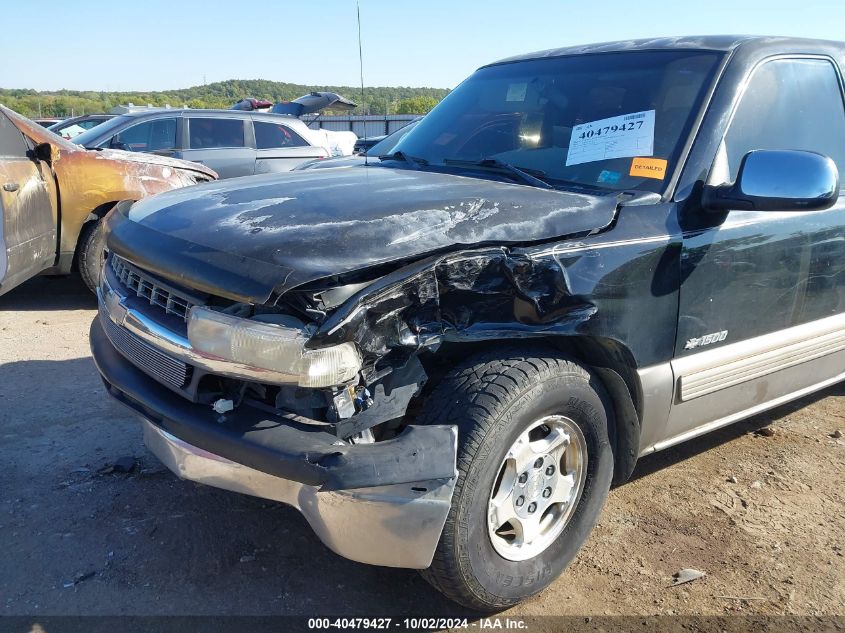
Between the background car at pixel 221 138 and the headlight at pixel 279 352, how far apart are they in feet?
25.9

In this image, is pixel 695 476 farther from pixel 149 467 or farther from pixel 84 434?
pixel 84 434

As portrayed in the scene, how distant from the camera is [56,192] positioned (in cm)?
561

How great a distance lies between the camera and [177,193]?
288 centimetres

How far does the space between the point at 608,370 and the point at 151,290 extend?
1630mm

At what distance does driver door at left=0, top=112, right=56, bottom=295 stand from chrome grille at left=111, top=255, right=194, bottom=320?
247 cm

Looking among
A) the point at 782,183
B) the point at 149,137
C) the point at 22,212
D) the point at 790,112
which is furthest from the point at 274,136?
the point at 782,183

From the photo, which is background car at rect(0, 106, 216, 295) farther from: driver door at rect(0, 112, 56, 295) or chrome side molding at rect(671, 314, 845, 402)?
chrome side molding at rect(671, 314, 845, 402)

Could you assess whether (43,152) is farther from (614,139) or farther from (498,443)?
(498,443)

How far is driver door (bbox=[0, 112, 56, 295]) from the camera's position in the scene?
4.76 meters

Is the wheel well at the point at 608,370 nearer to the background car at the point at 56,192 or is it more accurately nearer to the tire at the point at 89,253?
the background car at the point at 56,192

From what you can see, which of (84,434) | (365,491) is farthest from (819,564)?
(84,434)

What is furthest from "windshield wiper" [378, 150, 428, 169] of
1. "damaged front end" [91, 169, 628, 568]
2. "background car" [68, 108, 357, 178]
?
"background car" [68, 108, 357, 178]

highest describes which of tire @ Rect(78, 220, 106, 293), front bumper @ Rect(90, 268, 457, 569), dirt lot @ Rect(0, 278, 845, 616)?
front bumper @ Rect(90, 268, 457, 569)

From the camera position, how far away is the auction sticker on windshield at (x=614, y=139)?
285 centimetres
